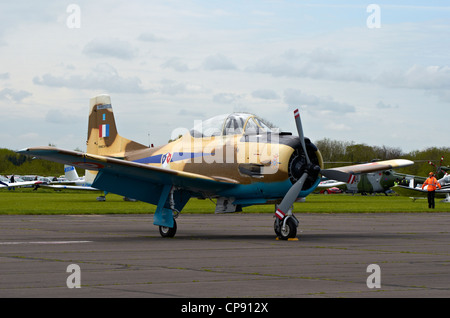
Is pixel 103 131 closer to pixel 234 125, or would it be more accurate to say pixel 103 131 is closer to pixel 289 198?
pixel 234 125

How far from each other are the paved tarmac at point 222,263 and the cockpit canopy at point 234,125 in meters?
2.79

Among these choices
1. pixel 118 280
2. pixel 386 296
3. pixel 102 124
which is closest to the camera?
pixel 386 296

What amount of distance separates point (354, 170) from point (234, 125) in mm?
4229

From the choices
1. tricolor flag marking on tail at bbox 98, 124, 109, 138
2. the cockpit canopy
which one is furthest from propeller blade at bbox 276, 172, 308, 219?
tricolor flag marking on tail at bbox 98, 124, 109, 138

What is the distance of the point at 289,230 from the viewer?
16.2 metres

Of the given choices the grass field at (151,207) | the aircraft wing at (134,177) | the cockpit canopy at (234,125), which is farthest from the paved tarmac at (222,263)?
the grass field at (151,207)

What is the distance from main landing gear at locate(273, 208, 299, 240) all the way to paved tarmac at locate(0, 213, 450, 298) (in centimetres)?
45

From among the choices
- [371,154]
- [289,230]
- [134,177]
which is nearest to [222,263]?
[289,230]

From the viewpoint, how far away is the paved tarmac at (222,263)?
27.0ft

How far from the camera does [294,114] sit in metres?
16.4

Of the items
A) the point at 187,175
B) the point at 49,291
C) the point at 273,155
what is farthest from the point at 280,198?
the point at 49,291

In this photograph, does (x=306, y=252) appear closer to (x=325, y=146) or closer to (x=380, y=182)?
(x=380, y=182)

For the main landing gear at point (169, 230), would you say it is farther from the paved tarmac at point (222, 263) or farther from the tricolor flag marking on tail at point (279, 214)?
the tricolor flag marking on tail at point (279, 214)

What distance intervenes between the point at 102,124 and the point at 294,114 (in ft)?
29.6
